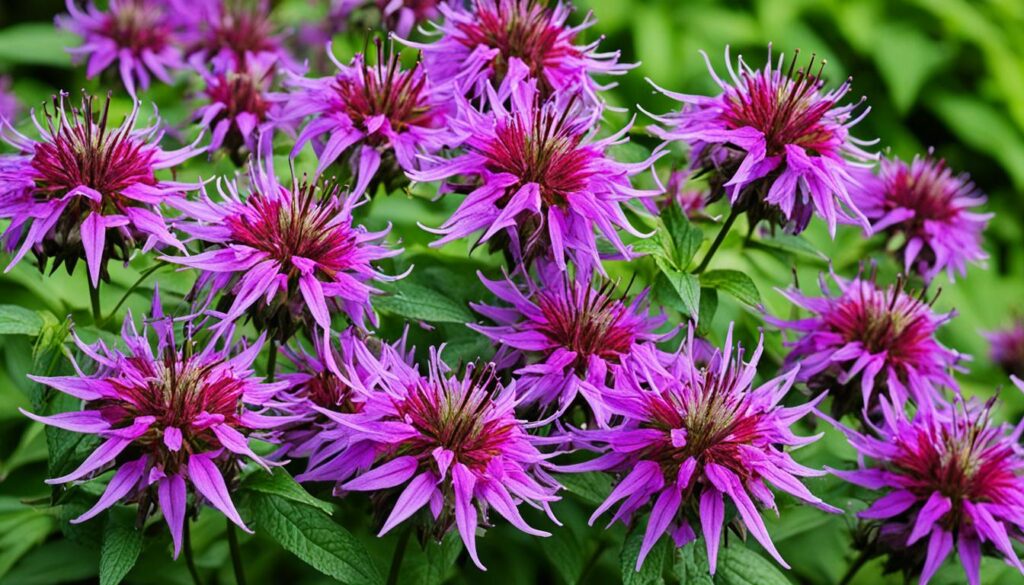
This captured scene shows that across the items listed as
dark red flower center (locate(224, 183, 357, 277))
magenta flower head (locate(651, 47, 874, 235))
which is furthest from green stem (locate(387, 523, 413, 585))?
magenta flower head (locate(651, 47, 874, 235))

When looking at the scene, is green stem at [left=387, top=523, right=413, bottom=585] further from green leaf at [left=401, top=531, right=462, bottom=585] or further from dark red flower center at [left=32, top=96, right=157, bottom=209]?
dark red flower center at [left=32, top=96, right=157, bottom=209]

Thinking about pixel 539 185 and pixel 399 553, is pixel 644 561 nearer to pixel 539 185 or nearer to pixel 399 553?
pixel 399 553

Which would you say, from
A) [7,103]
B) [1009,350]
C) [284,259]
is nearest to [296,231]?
[284,259]

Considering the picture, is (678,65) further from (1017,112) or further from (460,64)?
(460,64)

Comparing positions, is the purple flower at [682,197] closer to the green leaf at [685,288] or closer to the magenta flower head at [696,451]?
the green leaf at [685,288]

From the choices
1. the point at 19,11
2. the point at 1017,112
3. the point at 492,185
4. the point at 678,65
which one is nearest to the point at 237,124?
the point at 492,185
